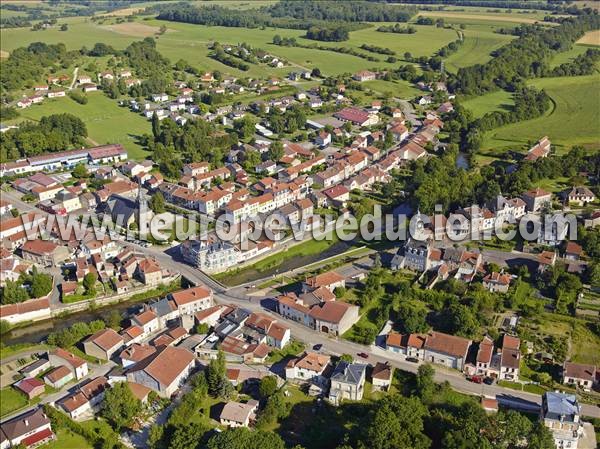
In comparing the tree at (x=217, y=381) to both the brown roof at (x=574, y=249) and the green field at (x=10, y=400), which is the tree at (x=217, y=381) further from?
the brown roof at (x=574, y=249)

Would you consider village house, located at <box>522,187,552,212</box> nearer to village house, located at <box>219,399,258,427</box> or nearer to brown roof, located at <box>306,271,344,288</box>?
brown roof, located at <box>306,271,344,288</box>

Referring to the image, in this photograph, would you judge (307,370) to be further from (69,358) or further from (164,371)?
(69,358)

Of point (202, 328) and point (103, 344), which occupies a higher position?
point (103, 344)

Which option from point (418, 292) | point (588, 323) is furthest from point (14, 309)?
point (588, 323)

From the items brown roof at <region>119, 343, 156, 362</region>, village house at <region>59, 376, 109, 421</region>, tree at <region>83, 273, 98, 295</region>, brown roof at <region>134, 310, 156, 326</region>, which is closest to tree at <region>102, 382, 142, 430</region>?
village house at <region>59, 376, 109, 421</region>

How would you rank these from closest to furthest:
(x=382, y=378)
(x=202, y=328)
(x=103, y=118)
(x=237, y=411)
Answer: (x=237, y=411) → (x=382, y=378) → (x=202, y=328) → (x=103, y=118)

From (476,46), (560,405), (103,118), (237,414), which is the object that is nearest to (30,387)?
(237,414)

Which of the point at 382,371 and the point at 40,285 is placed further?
the point at 40,285

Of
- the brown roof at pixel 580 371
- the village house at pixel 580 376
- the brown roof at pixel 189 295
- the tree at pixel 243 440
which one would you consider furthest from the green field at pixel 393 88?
the tree at pixel 243 440
